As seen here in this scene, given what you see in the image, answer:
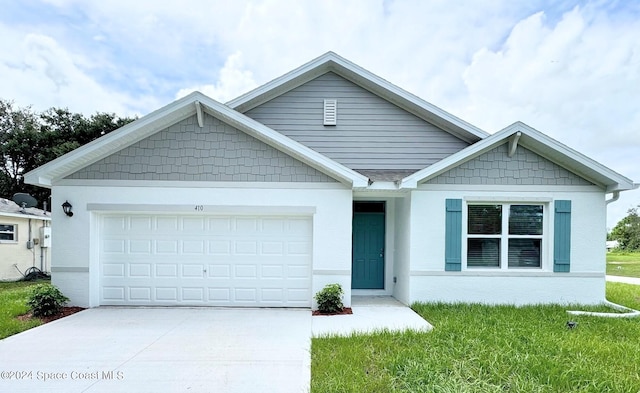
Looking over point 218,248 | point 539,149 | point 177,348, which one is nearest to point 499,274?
point 539,149

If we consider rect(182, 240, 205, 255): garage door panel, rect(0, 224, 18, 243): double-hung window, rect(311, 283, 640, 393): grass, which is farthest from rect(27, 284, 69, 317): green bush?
rect(0, 224, 18, 243): double-hung window

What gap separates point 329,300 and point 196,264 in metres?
3.20

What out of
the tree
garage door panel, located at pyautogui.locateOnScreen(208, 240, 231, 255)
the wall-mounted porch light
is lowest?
the tree

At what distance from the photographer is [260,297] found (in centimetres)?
789

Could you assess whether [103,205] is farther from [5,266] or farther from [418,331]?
[5,266]

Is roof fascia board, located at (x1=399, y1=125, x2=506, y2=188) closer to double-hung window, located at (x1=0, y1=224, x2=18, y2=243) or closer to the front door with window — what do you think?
the front door with window

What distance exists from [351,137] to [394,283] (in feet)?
13.6

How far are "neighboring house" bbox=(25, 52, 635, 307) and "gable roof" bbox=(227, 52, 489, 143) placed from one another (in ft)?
5.37

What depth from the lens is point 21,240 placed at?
559 inches

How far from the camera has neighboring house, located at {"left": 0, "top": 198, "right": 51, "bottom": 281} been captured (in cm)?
1346

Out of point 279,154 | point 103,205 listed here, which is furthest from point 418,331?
point 103,205

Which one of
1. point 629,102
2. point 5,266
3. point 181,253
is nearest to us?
point 181,253

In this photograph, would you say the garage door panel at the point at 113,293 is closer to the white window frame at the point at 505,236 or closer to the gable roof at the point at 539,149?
the gable roof at the point at 539,149

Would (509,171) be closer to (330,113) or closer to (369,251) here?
(369,251)
